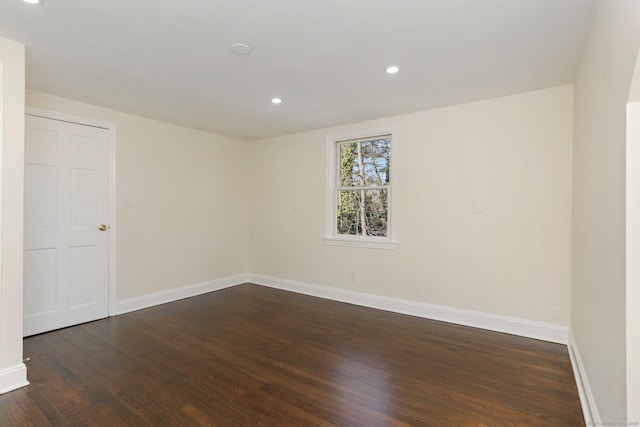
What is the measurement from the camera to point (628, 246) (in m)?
1.27

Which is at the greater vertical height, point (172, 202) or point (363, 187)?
point (363, 187)

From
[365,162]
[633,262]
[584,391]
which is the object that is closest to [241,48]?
[365,162]

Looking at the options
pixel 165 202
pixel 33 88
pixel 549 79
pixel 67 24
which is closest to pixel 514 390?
pixel 549 79

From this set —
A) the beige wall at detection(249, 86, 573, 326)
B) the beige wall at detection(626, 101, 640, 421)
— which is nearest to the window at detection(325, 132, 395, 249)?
the beige wall at detection(249, 86, 573, 326)

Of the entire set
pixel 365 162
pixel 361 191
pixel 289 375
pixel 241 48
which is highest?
pixel 241 48

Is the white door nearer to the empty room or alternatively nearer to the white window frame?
the empty room

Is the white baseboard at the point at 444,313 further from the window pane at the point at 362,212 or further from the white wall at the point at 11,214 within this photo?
the white wall at the point at 11,214

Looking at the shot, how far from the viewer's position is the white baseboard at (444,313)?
9.77ft

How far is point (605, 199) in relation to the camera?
1.64 metres

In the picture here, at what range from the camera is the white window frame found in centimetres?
385

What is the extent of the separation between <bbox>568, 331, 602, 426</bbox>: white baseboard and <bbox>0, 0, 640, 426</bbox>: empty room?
0.09ft

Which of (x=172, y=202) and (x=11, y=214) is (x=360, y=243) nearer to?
(x=172, y=202)

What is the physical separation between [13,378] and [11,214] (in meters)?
1.13

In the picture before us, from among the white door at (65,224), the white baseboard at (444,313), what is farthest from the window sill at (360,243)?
the white door at (65,224)
